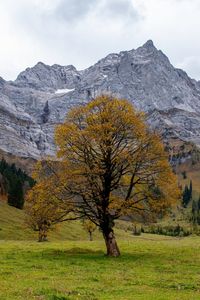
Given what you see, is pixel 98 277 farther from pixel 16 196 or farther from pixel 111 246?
pixel 16 196

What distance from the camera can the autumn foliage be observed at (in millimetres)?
44906

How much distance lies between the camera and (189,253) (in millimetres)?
50031

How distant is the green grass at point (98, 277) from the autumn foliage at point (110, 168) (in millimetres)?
4897

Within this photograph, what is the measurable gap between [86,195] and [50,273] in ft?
48.0

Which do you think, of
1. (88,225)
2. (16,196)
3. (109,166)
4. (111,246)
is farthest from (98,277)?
(16,196)

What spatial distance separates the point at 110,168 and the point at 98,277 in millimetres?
17556

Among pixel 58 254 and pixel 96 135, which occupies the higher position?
pixel 96 135

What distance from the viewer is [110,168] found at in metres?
46.2

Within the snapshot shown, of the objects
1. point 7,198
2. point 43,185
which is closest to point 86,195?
point 43,185

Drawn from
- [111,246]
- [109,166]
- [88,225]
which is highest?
[109,166]

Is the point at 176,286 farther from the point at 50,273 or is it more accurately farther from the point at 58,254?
the point at 58,254

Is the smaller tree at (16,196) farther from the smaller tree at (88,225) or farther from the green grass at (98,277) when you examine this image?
the green grass at (98,277)

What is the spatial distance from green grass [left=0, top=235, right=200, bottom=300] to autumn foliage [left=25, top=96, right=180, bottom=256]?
16.1 feet

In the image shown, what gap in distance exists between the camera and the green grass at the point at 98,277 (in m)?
23.2
